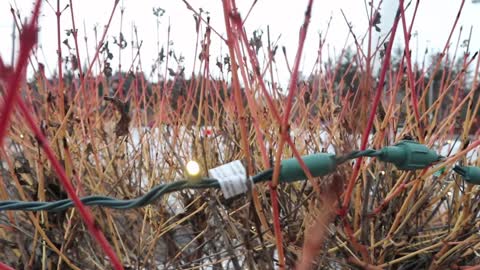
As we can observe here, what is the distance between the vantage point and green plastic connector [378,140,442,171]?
3.34 ft

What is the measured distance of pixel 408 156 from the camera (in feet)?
3.34

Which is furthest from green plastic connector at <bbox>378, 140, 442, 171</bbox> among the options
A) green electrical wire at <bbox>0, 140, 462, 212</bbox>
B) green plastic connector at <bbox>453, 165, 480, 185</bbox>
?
green plastic connector at <bbox>453, 165, 480, 185</bbox>

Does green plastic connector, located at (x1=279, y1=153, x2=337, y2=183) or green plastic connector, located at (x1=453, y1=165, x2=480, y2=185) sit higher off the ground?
green plastic connector, located at (x1=279, y1=153, x2=337, y2=183)

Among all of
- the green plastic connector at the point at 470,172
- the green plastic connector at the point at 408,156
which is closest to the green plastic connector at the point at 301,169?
the green plastic connector at the point at 408,156

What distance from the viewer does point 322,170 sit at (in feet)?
2.97

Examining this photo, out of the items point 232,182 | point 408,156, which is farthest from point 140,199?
point 408,156

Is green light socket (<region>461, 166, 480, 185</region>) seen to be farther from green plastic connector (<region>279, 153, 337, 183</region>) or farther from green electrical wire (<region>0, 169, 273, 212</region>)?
green electrical wire (<region>0, 169, 273, 212</region>)

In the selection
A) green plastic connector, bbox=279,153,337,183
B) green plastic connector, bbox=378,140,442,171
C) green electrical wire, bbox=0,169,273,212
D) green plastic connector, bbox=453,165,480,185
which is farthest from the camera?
green plastic connector, bbox=453,165,480,185

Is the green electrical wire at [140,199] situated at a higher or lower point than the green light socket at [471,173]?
higher

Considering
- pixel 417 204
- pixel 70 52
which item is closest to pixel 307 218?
pixel 417 204

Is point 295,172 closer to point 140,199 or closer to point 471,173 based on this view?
point 140,199

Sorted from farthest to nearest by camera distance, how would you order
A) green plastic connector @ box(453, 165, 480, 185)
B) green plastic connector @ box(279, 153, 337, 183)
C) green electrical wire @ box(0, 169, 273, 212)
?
green plastic connector @ box(453, 165, 480, 185)
green plastic connector @ box(279, 153, 337, 183)
green electrical wire @ box(0, 169, 273, 212)

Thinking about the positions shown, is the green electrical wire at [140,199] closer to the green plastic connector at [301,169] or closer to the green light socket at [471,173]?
the green plastic connector at [301,169]

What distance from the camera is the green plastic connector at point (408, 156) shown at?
102 centimetres
